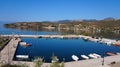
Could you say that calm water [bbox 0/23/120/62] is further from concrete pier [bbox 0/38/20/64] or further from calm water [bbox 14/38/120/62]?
concrete pier [bbox 0/38/20/64]

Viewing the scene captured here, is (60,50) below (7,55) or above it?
below

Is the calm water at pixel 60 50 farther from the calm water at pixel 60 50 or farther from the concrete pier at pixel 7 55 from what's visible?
the concrete pier at pixel 7 55

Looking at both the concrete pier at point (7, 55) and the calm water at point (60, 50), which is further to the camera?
the calm water at point (60, 50)

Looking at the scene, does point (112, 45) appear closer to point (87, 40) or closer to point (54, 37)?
point (87, 40)

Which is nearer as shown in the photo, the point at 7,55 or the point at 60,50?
the point at 7,55

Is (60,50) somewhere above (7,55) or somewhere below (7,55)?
below

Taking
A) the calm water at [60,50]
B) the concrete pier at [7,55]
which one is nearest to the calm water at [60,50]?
the calm water at [60,50]

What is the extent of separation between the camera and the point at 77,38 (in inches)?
4783

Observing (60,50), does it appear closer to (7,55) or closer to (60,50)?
(60,50)

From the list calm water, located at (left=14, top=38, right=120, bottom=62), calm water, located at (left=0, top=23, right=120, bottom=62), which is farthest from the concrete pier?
calm water, located at (left=14, top=38, right=120, bottom=62)

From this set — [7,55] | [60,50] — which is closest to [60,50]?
[60,50]

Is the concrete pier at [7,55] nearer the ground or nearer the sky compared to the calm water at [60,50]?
→ nearer the sky

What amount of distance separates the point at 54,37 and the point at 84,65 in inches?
2840

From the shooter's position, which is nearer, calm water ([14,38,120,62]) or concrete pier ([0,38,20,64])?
concrete pier ([0,38,20,64])
